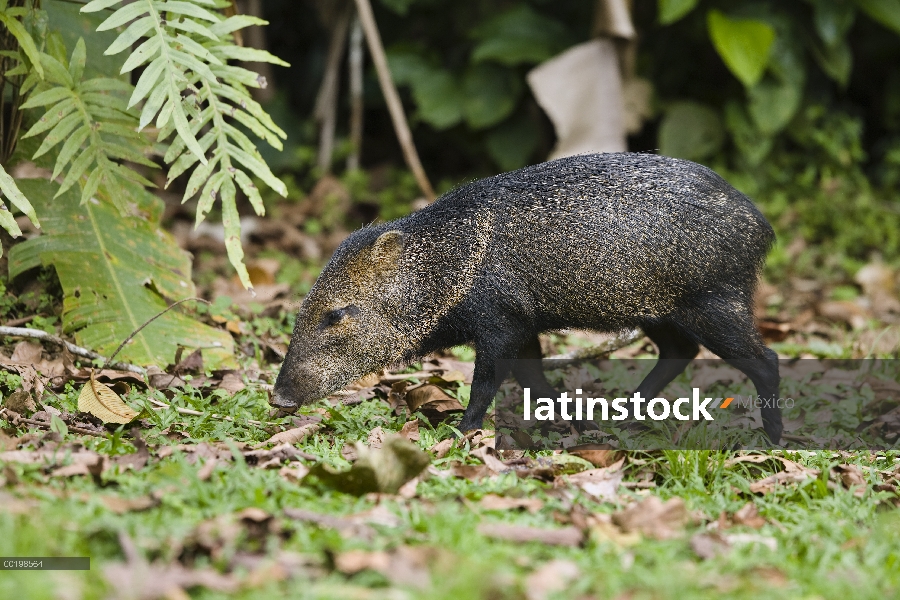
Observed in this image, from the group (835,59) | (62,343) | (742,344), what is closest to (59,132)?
(62,343)

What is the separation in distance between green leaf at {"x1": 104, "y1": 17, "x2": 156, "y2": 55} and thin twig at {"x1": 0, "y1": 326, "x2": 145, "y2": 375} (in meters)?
1.36

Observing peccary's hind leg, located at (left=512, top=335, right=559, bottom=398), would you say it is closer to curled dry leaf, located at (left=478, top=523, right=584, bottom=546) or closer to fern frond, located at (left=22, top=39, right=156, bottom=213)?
curled dry leaf, located at (left=478, top=523, right=584, bottom=546)

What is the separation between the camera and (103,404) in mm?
3924

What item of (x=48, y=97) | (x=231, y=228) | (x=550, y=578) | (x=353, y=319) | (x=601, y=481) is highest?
(x=48, y=97)

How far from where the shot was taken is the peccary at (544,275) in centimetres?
A: 415

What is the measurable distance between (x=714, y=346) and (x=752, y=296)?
32cm

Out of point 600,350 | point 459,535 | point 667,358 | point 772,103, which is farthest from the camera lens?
point 772,103

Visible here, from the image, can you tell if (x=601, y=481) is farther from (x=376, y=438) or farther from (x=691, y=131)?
(x=691, y=131)

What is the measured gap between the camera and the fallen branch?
17.7 feet

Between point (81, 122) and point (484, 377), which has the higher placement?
point (81, 122)

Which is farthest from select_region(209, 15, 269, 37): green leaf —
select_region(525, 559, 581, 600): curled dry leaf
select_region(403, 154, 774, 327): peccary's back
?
select_region(525, 559, 581, 600): curled dry leaf

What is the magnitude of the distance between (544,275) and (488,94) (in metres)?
5.05

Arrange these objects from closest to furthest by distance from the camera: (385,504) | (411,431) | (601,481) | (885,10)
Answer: (385,504), (601,481), (411,431), (885,10)

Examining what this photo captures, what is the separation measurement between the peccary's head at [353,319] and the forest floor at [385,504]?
0.25m
